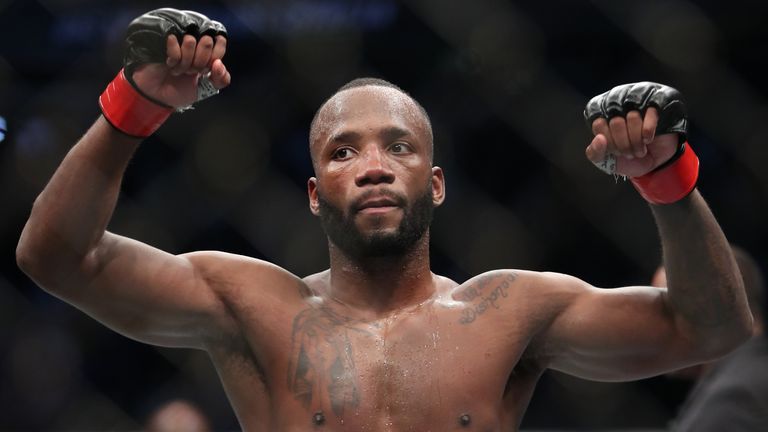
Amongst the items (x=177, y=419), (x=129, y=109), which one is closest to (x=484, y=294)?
(x=129, y=109)

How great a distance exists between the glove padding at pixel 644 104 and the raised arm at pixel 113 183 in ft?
1.83

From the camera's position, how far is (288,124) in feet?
10.2

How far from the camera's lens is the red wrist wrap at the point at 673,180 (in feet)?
4.91

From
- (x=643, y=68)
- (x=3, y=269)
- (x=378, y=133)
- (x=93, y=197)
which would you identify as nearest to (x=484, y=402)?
(x=378, y=133)

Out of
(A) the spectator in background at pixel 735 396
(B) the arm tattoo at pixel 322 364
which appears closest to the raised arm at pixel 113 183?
(B) the arm tattoo at pixel 322 364

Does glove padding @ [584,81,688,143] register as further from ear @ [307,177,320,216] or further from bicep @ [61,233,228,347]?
bicep @ [61,233,228,347]

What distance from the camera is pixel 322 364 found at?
5.29ft

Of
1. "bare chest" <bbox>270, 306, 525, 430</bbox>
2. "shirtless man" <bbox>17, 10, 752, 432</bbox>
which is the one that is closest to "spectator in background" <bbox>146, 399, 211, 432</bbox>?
"shirtless man" <bbox>17, 10, 752, 432</bbox>

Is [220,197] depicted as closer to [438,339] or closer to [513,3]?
[513,3]

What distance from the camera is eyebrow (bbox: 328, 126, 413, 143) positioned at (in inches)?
67.8

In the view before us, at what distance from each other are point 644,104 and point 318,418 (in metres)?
0.70

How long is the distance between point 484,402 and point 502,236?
1.68 m

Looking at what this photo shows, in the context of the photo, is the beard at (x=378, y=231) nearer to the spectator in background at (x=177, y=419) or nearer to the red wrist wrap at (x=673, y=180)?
the red wrist wrap at (x=673, y=180)

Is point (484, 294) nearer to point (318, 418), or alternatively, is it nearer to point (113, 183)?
point (318, 418)
